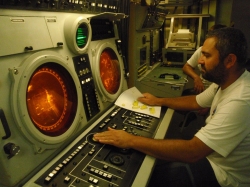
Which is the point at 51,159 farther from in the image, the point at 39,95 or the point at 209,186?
the point at 209,186

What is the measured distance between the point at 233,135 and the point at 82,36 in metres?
1.19

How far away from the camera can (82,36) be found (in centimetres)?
155

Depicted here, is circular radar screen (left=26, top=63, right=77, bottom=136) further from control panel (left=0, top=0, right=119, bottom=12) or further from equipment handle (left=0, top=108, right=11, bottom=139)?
control panel (left=0, top=0, right=119, bottom=12)

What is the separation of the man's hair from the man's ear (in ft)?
0.06

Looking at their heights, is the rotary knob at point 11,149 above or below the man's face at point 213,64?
below

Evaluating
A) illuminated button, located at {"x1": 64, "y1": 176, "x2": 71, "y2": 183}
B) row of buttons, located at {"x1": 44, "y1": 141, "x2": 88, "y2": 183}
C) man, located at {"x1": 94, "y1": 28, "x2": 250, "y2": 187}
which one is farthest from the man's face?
illuminated button, located at {"x1": 64, "y1": 176, "x2": 71, "y2": 183}

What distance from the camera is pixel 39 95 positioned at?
123 cm

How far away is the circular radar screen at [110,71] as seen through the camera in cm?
190

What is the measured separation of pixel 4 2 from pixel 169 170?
1.44 m

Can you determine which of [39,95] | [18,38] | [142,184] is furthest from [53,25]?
→ [142,184]

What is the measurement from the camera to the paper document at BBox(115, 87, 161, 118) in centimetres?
179

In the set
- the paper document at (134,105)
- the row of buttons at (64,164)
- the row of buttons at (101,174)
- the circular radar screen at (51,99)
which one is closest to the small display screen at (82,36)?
the circular radar screen at (51,99)

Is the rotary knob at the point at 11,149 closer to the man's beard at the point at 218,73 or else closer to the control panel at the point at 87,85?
the control panel at the point at 87,85

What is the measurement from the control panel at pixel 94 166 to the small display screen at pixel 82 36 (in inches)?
24.0
